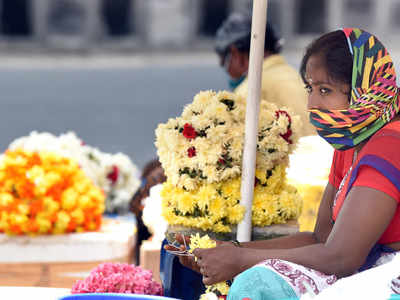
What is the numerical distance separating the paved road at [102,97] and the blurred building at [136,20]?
541 millimetres

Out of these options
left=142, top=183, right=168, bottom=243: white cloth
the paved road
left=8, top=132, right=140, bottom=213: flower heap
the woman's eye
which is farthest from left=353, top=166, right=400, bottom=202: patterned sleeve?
the paved road

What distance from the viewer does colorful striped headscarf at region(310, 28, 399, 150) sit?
2023mm

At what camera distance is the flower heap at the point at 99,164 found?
4.41 meters

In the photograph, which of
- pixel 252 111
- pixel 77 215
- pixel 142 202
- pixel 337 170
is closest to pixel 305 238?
pixel 337 170

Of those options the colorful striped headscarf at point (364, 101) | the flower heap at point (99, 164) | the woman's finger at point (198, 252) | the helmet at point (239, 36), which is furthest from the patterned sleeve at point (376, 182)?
the flower heap at point (99, 164)

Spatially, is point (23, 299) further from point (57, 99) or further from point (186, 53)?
point (186, 53)

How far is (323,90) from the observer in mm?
2100

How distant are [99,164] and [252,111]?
2.39 meters

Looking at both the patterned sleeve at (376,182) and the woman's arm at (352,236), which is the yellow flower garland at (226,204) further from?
the patterned sleeve at (376,182)

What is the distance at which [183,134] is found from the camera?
2.61m

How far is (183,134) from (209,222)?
329 mm

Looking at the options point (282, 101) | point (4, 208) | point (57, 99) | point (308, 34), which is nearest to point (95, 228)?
point (4, 208)

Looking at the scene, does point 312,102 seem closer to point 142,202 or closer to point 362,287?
point 362,287

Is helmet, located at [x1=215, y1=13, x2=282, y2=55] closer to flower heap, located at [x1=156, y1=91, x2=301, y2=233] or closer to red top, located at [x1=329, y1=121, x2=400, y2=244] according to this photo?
flower heap, located at [x1=156, y1=91, x2=301, y2=233]
